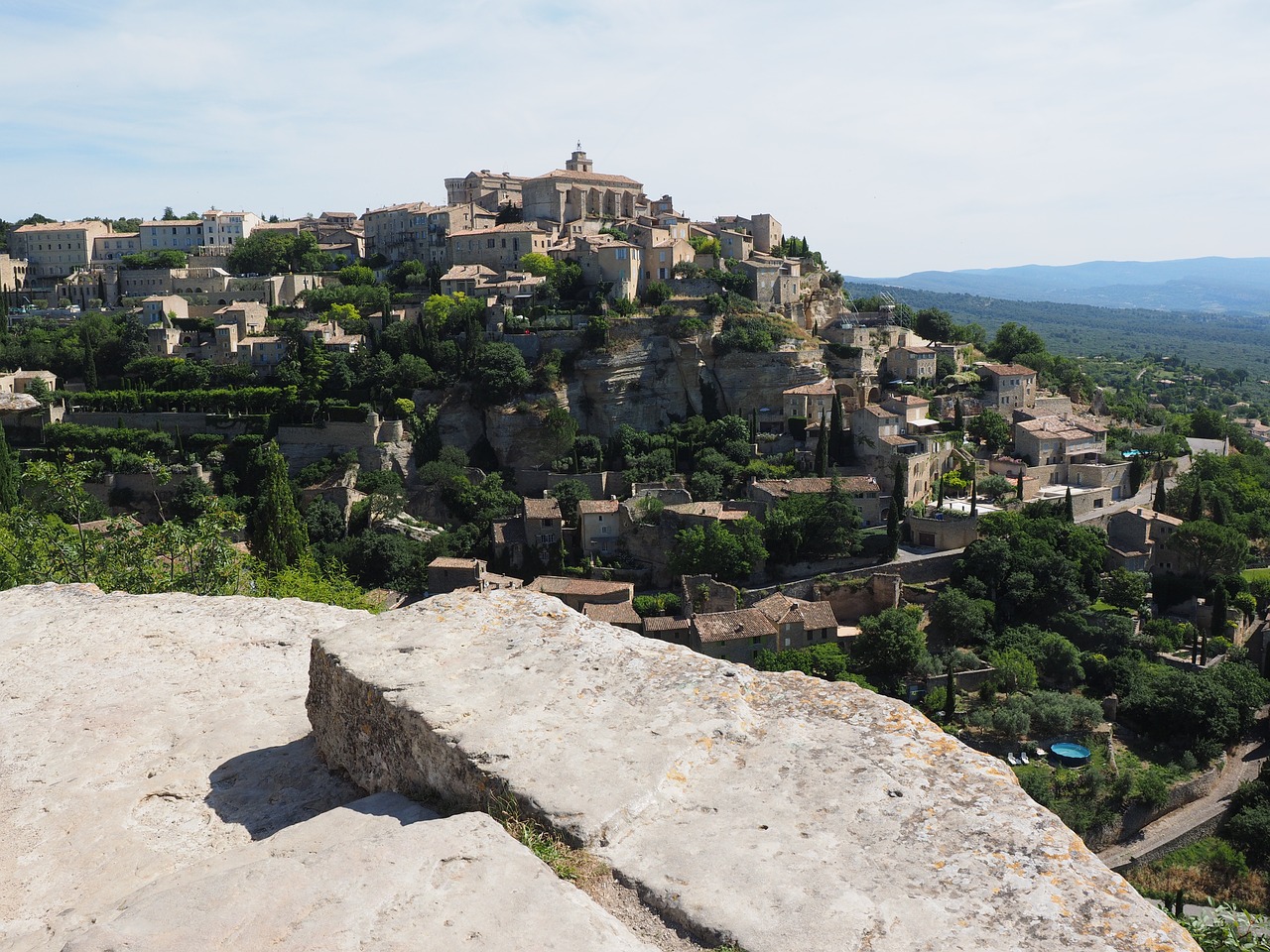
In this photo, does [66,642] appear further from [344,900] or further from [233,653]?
[344,900]

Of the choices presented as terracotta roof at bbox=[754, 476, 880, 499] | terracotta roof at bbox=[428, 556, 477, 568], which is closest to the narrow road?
terracotta roof at bbox=[754, 476, 880, 499]

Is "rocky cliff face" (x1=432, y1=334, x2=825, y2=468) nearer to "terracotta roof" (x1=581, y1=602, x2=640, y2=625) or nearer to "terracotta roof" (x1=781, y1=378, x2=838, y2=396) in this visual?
"terracotta roof" (x1=781, y1=378, x2=838, y2=396)

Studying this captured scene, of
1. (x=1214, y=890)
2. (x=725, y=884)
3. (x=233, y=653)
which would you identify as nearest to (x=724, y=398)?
(x=1214, y=890)

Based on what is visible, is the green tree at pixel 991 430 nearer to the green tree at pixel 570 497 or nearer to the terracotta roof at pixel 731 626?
the green tree at pixel 570 497

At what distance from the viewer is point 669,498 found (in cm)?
4172

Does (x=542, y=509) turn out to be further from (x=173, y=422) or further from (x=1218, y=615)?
(x=1218, y=615)

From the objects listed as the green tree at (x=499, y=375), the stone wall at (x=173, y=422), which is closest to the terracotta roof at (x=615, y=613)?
the green tree at (x=499, y=375)

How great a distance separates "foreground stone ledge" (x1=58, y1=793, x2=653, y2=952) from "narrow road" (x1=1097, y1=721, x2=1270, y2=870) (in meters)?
26.5

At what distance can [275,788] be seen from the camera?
17.6 ft

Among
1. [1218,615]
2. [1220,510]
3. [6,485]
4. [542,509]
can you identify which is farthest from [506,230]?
[1218,615]

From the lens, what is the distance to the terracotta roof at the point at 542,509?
1586 inches

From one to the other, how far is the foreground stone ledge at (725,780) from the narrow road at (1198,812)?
82.4 ft

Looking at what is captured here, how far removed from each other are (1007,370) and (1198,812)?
28.8 meters

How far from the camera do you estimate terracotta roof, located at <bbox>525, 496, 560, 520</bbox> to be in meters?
40.3
